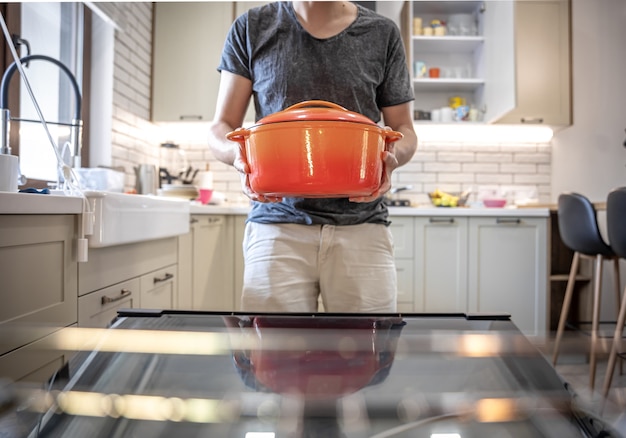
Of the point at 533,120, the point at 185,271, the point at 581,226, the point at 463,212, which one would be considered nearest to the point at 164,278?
the point at 185,271

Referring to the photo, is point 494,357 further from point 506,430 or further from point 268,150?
point 268,150

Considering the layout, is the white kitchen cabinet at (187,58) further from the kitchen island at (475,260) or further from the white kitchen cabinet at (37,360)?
the white kitchen cabinet at (37,360)

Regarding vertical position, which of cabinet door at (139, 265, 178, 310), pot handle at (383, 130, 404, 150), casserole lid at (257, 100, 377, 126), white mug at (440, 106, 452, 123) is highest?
white mug at (440, 106, 452, 123)

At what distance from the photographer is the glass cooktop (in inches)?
12.9

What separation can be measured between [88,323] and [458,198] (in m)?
2.39

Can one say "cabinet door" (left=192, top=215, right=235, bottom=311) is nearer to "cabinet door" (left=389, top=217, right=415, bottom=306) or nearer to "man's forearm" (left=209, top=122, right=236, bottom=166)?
"cabinet door" (left=389, top=217, right=415, bottom=306)

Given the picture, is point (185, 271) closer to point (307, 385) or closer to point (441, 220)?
point (441, 220)

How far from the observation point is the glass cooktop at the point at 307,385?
1.08 ft

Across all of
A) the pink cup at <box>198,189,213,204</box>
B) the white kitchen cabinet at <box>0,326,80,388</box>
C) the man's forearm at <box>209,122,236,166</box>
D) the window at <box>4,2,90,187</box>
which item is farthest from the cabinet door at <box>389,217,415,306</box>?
the white kitchen cabinet at <box>0,326,80,388</box>

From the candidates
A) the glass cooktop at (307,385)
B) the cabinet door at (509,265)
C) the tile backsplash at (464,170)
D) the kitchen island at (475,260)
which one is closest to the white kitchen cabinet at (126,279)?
the glass cooktop at (307,385)

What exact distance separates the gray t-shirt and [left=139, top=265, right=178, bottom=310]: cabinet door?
2.60ft

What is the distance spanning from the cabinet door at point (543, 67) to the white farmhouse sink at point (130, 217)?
2158 millimetres

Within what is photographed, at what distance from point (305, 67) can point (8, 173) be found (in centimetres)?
55

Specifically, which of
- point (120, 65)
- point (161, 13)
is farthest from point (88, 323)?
point (161, 13)
